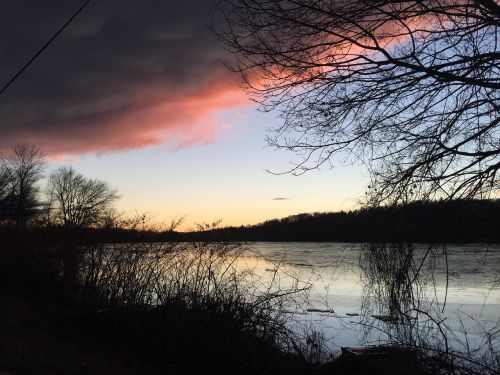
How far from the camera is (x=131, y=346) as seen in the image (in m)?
8.35

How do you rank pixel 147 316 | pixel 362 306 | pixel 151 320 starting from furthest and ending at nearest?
pixel 362 306 < pixel 147 316 < pixel 151 320

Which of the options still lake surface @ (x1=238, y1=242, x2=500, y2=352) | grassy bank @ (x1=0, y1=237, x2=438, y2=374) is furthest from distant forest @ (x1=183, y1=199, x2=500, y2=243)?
grassy bank @ (x1=0, y1=237, x2=438, y2=374)

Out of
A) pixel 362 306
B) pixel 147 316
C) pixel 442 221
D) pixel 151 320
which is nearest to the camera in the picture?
pixel 442 221

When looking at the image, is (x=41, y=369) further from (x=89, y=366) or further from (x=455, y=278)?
(x=455, y=278)

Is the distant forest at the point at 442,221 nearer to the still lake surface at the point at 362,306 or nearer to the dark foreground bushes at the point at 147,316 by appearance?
the still lake surface at the point at 362,306

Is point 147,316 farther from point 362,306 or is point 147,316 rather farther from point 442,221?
point 362,306

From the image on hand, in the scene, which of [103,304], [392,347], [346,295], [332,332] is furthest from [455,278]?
[103,304]

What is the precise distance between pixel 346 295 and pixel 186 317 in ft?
37.1

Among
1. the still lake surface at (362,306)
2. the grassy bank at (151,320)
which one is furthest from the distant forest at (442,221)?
the grassy bank at (151,320)

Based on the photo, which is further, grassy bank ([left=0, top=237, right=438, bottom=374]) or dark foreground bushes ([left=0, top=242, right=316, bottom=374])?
dark foreground bushes ([left=0, top=242, right=316, bottom=374])

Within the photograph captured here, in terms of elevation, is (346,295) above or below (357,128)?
below

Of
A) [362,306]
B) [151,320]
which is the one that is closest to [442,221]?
[151,320]

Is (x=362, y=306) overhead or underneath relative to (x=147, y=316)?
underneath

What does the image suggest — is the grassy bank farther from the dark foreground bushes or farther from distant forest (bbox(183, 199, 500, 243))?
distant forest (bbox(183, 199, 500, 243))
